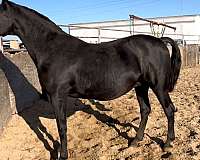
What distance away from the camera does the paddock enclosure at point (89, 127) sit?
4.29 metres

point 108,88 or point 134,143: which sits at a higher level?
point 108,88

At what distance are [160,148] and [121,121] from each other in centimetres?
142

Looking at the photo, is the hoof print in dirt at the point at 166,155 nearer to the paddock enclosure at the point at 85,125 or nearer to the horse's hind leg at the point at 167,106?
the paddock enclosure at the point at 85,125

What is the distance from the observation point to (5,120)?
18.2ft

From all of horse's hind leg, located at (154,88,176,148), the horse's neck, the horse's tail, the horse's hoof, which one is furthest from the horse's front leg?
the horse's tail

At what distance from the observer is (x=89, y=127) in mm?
5398

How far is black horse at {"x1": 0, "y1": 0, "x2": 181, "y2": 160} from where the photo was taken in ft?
13.2

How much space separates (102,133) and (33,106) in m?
2.34

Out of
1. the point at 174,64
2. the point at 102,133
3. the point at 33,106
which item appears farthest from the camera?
the point at 33,106

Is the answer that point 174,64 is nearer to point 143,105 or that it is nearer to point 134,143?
point 143,105

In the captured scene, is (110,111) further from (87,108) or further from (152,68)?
(152,68)

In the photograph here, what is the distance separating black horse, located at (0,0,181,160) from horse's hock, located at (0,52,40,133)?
1789mm

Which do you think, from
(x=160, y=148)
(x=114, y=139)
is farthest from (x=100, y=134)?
(x=160, y=148)

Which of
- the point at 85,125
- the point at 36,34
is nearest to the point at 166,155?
the point at 85,125
